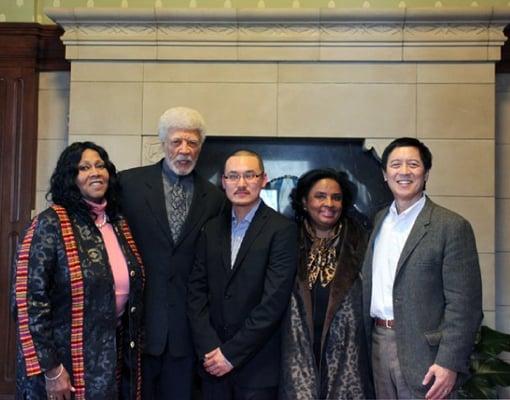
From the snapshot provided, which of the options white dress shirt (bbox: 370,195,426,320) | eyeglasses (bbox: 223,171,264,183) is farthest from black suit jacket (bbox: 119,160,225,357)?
white dress shirt (bbox: 370,195,426,320)

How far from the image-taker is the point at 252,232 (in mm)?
1990

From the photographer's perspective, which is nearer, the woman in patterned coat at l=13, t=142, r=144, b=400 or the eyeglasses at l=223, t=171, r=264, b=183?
the woman in patterned coat at l=13, t=142, r=144, b=400

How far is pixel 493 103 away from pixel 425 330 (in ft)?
5.85

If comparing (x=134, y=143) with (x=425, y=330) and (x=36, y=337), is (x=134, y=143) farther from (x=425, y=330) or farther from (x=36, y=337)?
(x=425, y=330)

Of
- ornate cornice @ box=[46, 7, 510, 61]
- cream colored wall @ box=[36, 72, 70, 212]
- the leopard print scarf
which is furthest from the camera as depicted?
cream colored wall @ box=[36, 72, 70, 212]

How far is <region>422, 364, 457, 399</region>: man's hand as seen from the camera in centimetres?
169

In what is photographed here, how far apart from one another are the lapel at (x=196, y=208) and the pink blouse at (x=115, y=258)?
22 centimetres

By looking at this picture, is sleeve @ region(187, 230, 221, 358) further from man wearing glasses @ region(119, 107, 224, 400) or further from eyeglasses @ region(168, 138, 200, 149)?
eyeglasses @ region(168, 138, 200, 149)

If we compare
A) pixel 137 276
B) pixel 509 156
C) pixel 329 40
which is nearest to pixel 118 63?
pixel 329 40

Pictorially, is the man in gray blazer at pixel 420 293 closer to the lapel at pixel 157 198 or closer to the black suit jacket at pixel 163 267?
the black suit jacket at pixel 163 267

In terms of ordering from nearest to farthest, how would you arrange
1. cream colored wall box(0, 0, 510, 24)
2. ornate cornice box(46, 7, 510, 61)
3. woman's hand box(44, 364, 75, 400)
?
woman's hand box(44, 364, 75, 400), ornate cornice box(46, 7, 510, 61), cream colored wall box(0, 0, 510, 24)

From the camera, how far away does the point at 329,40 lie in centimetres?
303

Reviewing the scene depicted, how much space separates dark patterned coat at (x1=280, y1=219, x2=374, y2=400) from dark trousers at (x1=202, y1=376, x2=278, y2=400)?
54 mm

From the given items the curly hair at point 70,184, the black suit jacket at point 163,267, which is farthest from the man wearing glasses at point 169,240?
the curly hair at point 70,184
